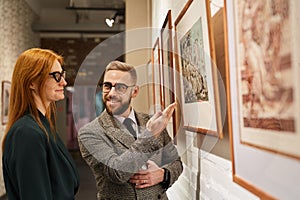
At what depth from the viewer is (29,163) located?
1.44 meters

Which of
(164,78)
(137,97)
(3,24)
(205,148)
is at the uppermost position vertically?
(3,24)

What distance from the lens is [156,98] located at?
7.31 ft

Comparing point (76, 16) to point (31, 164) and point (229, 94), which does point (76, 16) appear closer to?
point (31, 164)

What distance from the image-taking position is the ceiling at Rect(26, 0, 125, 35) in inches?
277

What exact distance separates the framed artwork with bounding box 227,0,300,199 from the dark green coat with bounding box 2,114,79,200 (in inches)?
32.6

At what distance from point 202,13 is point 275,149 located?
79cm

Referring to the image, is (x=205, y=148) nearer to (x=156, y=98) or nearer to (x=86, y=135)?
(x=86, y=135)

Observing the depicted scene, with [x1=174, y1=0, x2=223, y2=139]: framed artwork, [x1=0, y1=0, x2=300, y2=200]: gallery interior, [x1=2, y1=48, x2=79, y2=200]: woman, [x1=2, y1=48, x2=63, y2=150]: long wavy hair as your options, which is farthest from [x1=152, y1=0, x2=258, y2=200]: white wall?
[x1=2, y1=48, x2=63, y2=150]: long wavy hair

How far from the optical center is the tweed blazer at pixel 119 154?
1.60 m

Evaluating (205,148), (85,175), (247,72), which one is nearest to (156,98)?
(205,148)

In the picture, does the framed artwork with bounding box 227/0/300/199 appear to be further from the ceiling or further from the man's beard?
the ceiling

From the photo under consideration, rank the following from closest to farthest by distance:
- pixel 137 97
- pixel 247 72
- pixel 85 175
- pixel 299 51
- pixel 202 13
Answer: pixel 299 51, pixel 247 72, pixel 202 13, pixel 137 97, pixel 85 175

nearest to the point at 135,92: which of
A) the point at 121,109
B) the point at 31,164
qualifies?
the point at 121,109

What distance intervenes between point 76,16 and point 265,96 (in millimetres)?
8196
